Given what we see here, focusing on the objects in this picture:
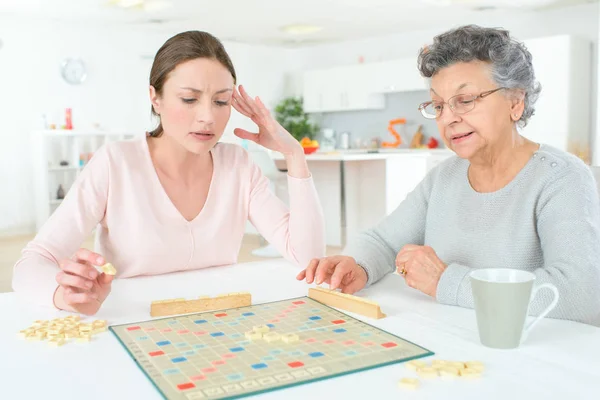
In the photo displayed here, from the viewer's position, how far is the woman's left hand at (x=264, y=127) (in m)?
1.72

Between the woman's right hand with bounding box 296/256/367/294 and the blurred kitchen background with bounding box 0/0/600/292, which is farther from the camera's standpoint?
the blurred kitchen background with bounding box 0/0/600/292

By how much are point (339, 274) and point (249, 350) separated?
17.5 inches

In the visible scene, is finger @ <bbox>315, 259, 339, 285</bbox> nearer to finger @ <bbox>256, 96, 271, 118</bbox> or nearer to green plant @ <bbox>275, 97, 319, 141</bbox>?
finger @ <bbox>256, 96, 271, 118</bbox>

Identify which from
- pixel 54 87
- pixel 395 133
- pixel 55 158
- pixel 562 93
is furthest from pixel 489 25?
pixel 55 158

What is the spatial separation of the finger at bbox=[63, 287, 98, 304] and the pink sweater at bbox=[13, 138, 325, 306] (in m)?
0.25

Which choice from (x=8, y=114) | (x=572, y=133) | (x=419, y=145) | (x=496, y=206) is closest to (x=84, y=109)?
(x=8, y=114)

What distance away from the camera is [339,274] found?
133 centimetres

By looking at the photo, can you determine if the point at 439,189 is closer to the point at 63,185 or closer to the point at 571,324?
the point at 571,324

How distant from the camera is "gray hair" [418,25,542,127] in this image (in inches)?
56.1

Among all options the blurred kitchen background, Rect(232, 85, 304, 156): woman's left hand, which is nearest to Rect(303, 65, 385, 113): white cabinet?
the blurred kitchen background

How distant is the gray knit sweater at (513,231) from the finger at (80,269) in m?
0.56

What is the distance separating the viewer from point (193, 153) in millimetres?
1737

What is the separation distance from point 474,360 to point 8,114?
7665 millimetres

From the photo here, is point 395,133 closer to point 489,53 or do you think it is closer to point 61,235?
point 489,53
